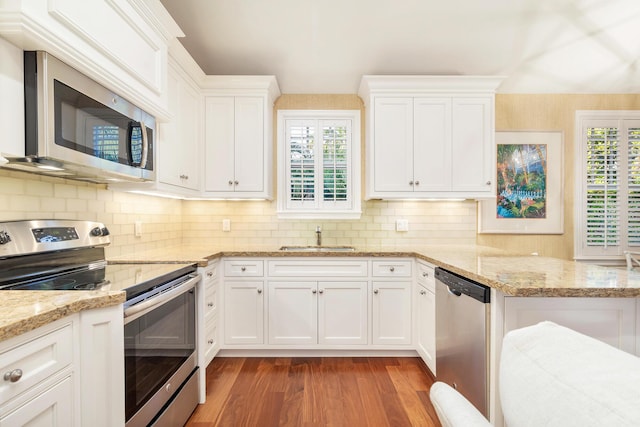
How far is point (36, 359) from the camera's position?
0.81 m

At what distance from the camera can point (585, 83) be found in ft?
9.62

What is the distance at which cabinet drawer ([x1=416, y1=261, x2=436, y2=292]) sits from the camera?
87.4 inches

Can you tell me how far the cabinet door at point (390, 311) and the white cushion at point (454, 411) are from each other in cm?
179

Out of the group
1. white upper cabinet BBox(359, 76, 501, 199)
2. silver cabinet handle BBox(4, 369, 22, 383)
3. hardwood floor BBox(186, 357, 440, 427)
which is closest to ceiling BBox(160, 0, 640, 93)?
white upper cabinet BBox(359, 76, 501, 199)

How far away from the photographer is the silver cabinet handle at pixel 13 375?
73cm

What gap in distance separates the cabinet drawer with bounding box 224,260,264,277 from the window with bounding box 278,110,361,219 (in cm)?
67

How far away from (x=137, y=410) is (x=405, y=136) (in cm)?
255

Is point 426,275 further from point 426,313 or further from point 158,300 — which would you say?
point 158,300

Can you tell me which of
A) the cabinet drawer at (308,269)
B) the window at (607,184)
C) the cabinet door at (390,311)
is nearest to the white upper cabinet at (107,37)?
the cabinet drawer at (308,269)

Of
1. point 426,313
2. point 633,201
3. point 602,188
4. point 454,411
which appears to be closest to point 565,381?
point 454,411

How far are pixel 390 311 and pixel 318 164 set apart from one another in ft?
4.92

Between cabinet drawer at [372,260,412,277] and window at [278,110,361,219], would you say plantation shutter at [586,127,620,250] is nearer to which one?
cabinet drawer at [372,260,412,277]

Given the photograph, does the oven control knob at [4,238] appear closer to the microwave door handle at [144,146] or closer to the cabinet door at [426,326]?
the microwave door handle at [144,146]

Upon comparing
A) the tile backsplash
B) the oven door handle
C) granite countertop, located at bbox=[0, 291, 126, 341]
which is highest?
the tile backsplash
